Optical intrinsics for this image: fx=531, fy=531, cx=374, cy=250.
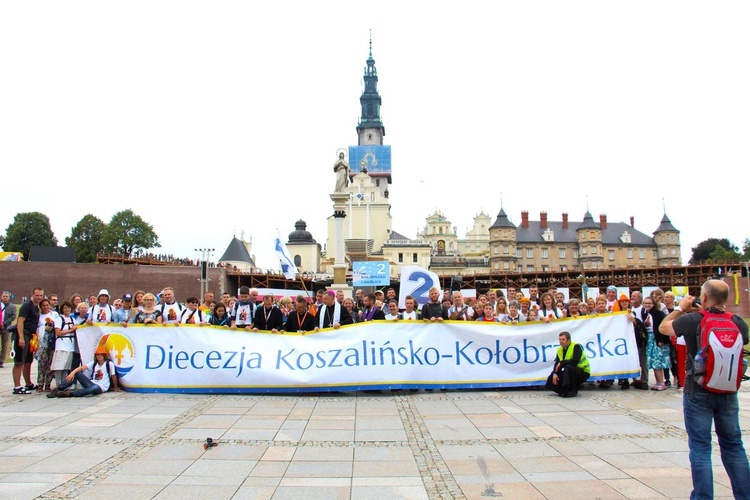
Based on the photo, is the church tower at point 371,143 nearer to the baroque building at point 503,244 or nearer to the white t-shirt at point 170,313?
the baroque building at point 503,244

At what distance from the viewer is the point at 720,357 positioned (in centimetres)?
392

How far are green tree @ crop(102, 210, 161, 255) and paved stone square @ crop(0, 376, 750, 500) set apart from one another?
78148mm

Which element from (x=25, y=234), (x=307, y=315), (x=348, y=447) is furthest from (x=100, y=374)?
(x=25, y=234)

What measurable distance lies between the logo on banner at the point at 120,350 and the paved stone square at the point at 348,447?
760 millimetres

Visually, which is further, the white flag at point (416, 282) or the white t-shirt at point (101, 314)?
the white flag at point (416, 282)

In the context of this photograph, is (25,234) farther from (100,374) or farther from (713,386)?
(713,386)

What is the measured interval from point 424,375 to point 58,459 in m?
5.70

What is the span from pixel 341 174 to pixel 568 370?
92164 millimetres

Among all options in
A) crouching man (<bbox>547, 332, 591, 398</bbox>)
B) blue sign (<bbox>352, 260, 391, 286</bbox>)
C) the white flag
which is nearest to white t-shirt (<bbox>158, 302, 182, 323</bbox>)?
crouching man (<bbox>547, 332, 591, 398</bbox>)

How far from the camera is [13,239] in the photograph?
80375 mm

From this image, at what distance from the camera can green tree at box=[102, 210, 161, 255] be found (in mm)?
79688

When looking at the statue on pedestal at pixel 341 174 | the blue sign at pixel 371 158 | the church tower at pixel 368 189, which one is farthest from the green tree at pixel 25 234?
the blue sign at pixel 371 158

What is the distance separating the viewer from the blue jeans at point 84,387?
912cm

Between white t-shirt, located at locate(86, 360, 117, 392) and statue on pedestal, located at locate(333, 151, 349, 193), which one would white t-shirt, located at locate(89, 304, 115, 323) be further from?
statue on pedestal, located at locate(333, 151, 349, 193)
